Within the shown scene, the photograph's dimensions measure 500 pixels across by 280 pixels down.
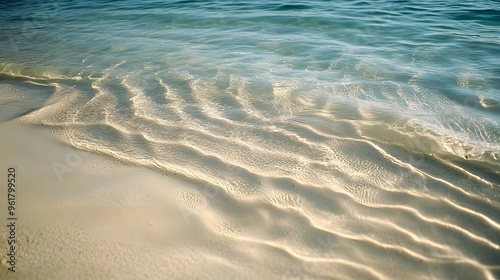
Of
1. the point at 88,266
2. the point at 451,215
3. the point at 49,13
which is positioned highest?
the point at 49,13

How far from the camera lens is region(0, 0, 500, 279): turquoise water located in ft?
6.75

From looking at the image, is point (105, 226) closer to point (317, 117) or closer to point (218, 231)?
point (218, 231)

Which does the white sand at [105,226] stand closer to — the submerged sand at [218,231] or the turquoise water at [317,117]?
the submerged sand at [218,231]

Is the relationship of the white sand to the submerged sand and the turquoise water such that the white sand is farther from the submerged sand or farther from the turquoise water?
the turquoise water

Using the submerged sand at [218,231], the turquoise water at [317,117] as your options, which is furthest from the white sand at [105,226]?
the turquoise water at [317,117]

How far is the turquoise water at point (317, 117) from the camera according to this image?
2059 mm

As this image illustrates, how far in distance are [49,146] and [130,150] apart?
704 millimetres

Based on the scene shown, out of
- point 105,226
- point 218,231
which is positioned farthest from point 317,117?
point 105,226

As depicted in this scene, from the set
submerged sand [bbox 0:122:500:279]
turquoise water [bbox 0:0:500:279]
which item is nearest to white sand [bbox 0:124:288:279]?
submerged sand [bbox 0:122:500:279]

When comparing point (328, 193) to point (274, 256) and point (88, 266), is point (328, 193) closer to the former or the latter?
point (274, 256)

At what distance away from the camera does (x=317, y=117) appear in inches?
129

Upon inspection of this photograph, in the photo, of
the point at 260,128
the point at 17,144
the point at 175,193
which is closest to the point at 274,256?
the point at 175,193

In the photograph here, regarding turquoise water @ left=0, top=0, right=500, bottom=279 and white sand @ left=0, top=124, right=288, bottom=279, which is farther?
turquoise water @ left=0, top=0, right=500, bottom=279

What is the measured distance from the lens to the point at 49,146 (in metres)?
2.69
